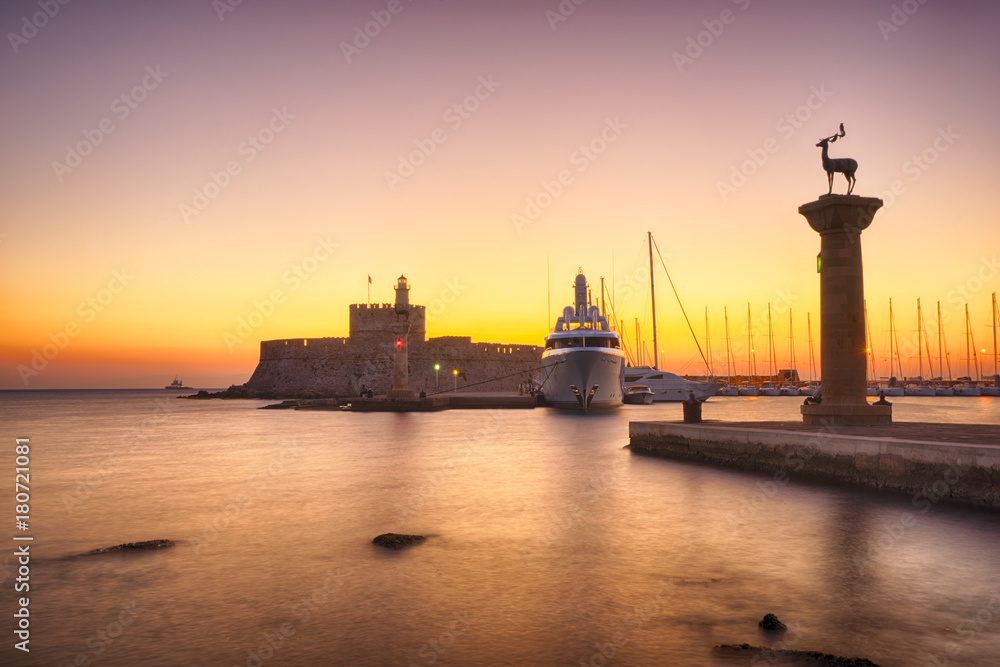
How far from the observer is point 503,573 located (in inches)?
267

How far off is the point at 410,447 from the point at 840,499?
12.8 meters

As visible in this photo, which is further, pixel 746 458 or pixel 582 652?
pixel 746 458

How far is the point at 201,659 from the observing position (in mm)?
4590

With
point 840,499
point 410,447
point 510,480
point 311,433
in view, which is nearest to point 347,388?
point 311,433

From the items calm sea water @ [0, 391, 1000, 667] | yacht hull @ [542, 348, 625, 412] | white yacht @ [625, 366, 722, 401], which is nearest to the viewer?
calm sea water @ [0, 391, 1000, 667]

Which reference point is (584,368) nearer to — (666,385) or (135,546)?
(666,385)

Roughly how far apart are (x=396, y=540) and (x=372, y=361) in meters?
70.5

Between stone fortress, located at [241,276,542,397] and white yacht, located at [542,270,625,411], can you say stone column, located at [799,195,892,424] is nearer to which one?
white yacht, located at [542,270,625,411]

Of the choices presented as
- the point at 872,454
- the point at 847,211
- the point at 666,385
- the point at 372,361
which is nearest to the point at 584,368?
the point at 666,385

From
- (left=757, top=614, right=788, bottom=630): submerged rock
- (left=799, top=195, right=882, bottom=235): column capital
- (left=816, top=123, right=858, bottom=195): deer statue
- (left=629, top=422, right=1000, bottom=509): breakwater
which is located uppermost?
(left=816, top=123, right=858, bottom=195): deer statue

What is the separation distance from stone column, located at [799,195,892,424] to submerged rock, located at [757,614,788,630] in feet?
32.7

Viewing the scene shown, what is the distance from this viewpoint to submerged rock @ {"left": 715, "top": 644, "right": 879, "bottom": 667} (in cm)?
428

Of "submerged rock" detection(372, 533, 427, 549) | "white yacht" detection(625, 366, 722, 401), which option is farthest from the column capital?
"white yacht" detection(625, 366, 722, 401)

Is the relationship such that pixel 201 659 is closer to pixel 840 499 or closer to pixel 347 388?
pixel 840 499
